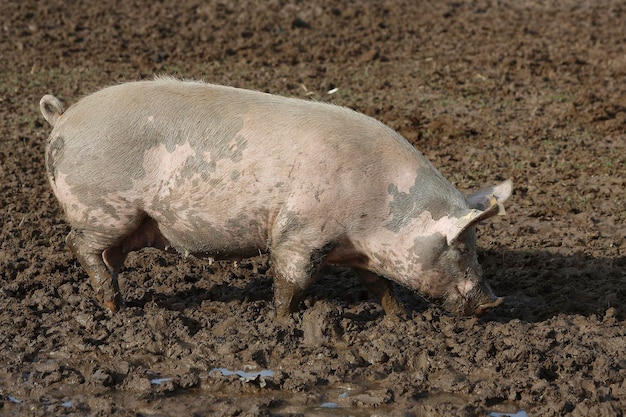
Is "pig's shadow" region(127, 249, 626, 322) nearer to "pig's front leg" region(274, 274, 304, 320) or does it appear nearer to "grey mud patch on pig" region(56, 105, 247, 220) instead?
"pig's front leg" region(274, 274, 304, 320)

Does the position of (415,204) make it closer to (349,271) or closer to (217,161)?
(217,161)

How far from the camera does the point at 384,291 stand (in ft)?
20.6

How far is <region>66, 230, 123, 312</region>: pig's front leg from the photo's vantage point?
20.4ft

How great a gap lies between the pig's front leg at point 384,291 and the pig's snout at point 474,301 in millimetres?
378

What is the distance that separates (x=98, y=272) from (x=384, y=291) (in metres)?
1.69

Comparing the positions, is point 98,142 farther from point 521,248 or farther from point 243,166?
point 521,248

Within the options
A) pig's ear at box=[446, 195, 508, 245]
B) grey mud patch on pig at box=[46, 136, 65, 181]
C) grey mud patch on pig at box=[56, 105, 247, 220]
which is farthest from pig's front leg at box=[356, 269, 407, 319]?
grey mud patch on pig at box=[46, 136, 65, 181]

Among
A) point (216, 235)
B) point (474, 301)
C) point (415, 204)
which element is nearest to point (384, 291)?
point (474, 301)

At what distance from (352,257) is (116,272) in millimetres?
1514

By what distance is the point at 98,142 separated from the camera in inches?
235

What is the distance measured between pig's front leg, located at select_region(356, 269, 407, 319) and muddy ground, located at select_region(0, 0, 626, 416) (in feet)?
0.33

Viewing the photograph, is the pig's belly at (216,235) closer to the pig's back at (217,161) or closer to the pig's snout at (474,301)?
the pig's back at (217,161)

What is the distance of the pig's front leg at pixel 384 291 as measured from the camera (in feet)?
20.6

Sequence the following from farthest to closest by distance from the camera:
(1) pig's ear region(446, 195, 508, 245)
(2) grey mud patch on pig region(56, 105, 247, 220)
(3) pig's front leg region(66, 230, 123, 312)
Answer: (3) pig's front leg region(66, 230, 123, 312) < (2) grey mud patch on pig region(56, 105, 247, 220) < (1) pig's ear region(446, 195, 508, 245)
